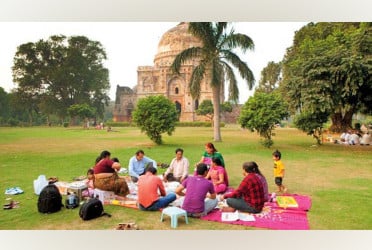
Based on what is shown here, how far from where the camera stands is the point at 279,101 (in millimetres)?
13055

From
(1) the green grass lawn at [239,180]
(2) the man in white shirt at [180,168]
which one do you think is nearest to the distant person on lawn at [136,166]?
(2) the man in white shirt at [180,168]

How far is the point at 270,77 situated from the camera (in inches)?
1564

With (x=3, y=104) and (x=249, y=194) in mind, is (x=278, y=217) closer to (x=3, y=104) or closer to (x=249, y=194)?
(x=249, y=194)

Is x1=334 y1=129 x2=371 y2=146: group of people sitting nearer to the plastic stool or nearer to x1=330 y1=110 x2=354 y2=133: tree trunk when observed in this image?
x1=330 y1=110 x2=354 y2=133: tree trunk

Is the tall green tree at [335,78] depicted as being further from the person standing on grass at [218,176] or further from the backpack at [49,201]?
the backpack at [49,201]

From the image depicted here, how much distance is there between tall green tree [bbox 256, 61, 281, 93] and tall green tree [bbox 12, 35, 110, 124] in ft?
71.1

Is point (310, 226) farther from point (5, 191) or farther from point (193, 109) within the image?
point (193, 109)

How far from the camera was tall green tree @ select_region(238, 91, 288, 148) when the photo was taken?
12789 millimetres

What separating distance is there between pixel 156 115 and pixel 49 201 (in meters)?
9.29

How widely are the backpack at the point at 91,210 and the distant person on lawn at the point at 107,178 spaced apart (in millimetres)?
779

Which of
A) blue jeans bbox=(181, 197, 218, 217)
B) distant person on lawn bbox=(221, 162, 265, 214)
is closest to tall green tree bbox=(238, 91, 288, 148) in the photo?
distant person on lawn bbox=(221, 162, 265, 214)

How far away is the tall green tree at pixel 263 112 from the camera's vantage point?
12.8 meters

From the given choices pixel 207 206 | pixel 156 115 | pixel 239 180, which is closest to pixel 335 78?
pixel 239 180

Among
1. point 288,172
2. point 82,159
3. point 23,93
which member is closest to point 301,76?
point 288,172
